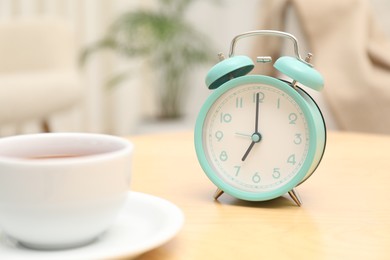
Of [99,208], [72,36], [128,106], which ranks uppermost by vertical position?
[99,208]

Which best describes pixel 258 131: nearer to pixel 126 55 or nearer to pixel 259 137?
pixel 259 137

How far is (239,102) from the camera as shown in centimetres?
73

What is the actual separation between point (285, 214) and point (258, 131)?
0.10 m

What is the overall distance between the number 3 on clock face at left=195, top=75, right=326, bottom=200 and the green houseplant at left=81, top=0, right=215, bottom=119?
228 cm

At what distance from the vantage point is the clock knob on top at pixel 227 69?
704 mm

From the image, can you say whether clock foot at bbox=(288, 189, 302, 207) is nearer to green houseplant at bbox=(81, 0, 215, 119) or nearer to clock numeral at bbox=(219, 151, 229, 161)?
clock numeral at bbox=(219, 151, 229, 161)

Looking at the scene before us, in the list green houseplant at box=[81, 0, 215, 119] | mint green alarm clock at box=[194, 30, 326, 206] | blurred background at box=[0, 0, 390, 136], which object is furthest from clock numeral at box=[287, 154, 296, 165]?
green houseplant at box=[81, 0, 215, 119]

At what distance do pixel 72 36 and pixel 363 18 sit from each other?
4.13 ft

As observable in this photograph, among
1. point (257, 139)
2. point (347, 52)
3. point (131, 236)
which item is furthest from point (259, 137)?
point (347, 52)

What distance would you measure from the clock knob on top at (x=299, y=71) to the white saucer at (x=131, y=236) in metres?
0.19

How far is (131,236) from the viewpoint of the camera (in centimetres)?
58

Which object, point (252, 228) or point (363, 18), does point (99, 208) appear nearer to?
point (252, 228)

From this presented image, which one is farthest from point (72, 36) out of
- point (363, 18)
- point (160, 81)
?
point (363, 18)

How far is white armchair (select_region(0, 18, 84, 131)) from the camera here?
2396 millimetres
